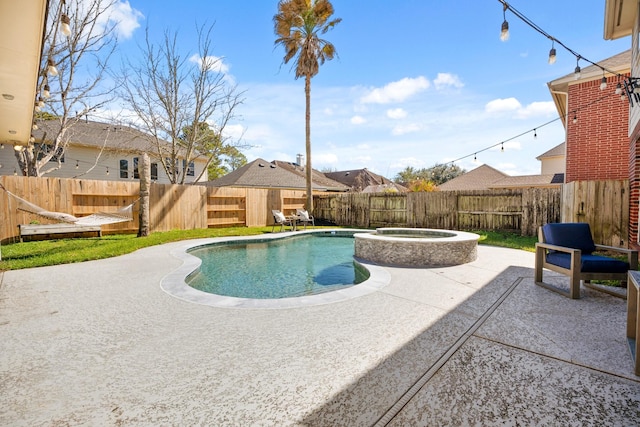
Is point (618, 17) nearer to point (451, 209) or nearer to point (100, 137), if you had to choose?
point (451, 209)

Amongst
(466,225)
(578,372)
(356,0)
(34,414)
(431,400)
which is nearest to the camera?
(34,414)

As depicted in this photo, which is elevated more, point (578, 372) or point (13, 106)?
point (13, 106)

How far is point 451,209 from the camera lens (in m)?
11.4

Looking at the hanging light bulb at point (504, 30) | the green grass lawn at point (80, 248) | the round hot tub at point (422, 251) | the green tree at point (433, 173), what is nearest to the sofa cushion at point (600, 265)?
the round hot tub at point (422, 251)

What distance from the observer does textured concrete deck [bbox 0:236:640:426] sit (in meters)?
1.69

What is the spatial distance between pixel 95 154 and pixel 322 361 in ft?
63.5

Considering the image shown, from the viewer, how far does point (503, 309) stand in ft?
10.9

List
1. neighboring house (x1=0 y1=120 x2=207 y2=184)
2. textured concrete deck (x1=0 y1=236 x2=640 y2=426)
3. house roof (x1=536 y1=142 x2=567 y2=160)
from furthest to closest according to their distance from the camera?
house roof (x1=536 y1=142 x2=567 y2=160) → neighboring house (x1=0 y1=120 x2=207 y2=184) → textured concrete deck (x1=0 y1=236 x2=640 y2=426)

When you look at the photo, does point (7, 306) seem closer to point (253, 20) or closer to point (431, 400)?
point (431, 400)

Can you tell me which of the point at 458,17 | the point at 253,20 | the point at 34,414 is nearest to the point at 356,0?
the point at 458,17

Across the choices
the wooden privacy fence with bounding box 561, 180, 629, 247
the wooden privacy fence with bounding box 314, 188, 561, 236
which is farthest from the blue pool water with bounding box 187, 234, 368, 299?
the wooden privacy fence with bounding box 561, 180, 629, 247

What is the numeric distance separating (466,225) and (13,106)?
40.6ft

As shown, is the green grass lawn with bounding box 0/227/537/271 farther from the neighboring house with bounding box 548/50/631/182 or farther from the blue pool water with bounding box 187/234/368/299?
the neighboring house with bounding box 548/50/631/182

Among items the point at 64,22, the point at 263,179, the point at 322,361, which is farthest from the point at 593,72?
the point at 263,179
